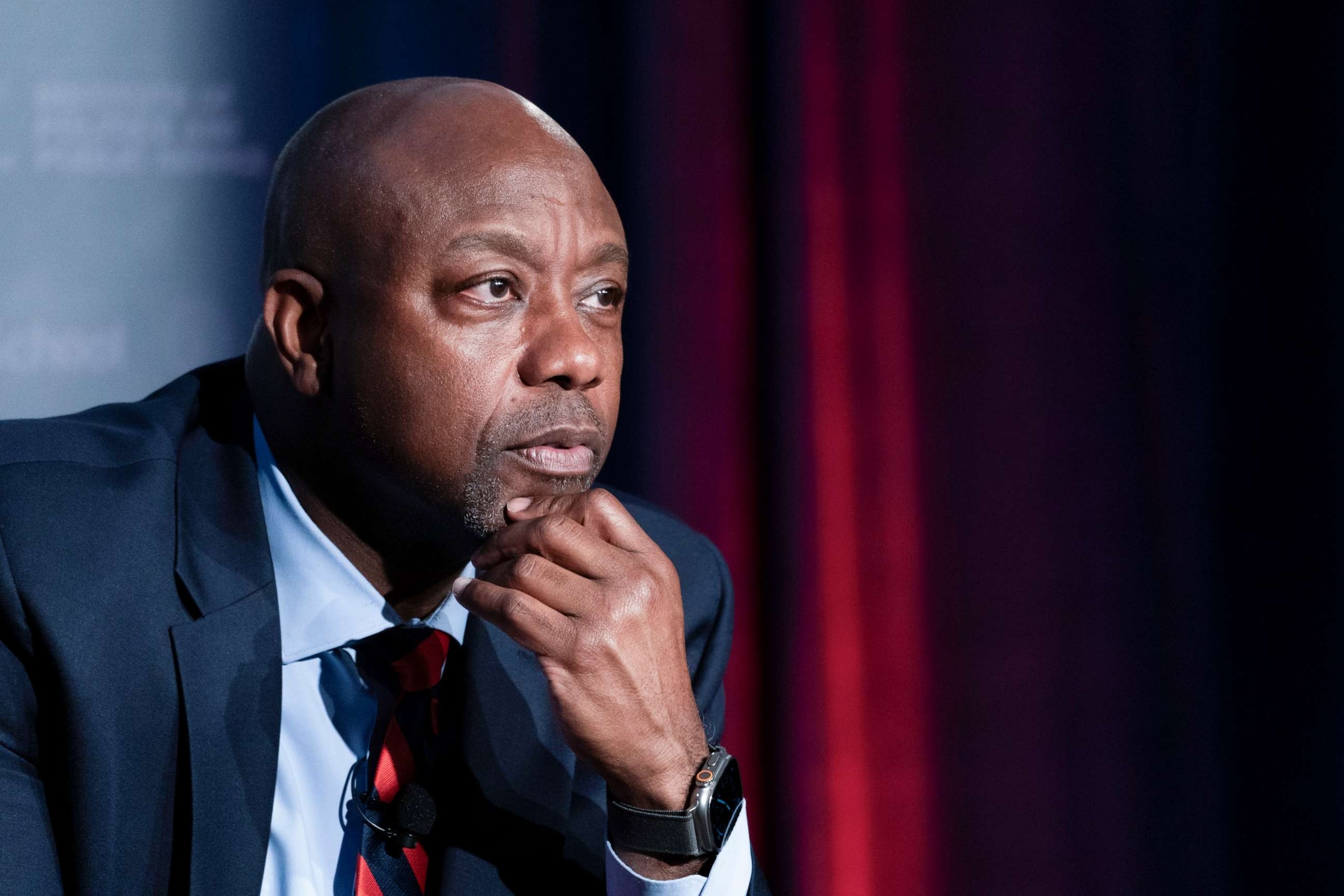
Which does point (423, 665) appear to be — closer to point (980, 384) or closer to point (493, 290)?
point (493, 290)

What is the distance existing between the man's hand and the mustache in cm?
7

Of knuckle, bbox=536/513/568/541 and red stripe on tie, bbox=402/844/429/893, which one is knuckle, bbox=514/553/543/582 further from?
red stripe on tie, bbox=402/844/429/893

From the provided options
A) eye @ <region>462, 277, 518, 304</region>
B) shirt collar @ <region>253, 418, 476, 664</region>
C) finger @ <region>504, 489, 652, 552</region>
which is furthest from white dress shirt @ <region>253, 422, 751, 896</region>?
eye @ <region>462, 277, 518, 304</region>

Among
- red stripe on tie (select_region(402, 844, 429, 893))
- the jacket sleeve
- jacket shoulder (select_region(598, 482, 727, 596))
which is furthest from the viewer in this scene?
jacket shoulder (select_region(598, 482, 727, 596))

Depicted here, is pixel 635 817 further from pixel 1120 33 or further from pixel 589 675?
pixel 1120 33

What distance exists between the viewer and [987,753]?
190cm

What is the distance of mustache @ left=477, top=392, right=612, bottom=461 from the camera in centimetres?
118

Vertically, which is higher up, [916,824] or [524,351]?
[524,351]

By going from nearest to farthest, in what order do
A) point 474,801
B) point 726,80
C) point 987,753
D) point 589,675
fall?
point 589,675 → point 474,801 → point 987,753 → point 726,80

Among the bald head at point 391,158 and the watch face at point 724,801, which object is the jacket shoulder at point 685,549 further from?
the bald head at point 391,158

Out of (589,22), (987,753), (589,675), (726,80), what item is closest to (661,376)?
(726,80)

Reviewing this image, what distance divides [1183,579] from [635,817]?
0.98 meters

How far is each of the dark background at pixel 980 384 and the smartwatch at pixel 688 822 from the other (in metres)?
0.74

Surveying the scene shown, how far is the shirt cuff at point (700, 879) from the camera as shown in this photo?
47.8 inches
